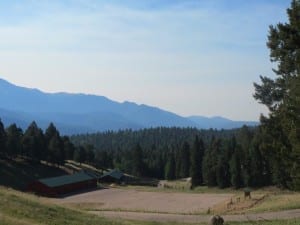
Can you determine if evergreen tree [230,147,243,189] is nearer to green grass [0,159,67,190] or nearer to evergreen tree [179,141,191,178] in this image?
evergreen tree [179,141,191,178]

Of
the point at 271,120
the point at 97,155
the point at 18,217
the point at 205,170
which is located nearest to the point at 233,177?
the point at 205,170

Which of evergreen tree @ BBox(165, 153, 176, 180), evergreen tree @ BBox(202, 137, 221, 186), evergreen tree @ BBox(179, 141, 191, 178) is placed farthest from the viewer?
evergreen tree @ BBox(165, 153, 176, 180)

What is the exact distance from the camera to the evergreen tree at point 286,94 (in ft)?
87.6

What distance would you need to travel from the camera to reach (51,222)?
2270 cm

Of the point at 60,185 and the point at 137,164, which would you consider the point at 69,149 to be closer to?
the point at 137,164

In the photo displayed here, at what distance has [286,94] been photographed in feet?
107

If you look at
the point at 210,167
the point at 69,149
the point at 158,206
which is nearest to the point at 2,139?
the point at 69,149

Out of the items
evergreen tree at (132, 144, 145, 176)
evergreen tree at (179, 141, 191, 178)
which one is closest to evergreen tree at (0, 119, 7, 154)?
evergreen tree at (179, 141, 191, 178)

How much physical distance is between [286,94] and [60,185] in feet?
201

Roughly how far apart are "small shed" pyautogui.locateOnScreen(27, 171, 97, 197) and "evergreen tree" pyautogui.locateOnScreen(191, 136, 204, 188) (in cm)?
2753

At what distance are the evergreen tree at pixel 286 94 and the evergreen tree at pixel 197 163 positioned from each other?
8262cm

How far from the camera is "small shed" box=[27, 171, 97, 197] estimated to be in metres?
85.1

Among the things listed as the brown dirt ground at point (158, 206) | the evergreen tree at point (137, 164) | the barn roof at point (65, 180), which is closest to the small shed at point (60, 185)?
the barn roof at point (65, 180)

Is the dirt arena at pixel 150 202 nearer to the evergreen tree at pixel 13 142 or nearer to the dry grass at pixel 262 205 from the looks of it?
the dry grass at pixel 262 205
